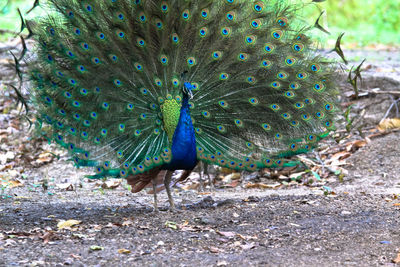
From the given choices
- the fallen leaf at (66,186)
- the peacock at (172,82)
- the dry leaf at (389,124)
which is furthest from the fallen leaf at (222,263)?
the dry leaf at (389,124)

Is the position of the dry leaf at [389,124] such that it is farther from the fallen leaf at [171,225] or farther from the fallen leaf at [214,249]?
the fallen leaf at [214,249]

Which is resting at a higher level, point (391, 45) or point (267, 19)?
point (391, 45)

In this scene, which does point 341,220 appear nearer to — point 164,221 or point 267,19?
point 164,221

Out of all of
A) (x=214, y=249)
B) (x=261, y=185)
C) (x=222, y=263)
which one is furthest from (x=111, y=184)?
(x=222, y=263)

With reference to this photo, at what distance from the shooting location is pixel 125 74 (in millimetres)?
6074

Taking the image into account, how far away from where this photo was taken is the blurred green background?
14656 millimetres

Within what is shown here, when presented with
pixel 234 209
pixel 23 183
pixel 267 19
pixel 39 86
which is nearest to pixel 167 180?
pixel 234 209

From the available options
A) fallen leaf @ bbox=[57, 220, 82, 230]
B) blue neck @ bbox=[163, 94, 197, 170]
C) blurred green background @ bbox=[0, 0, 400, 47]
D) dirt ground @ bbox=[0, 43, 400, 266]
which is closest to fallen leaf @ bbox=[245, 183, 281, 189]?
dirt ground @ bbox=[0, 43, 400, 266]

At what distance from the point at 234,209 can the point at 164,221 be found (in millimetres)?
854

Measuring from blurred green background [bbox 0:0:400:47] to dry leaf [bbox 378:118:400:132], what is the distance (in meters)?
4.10

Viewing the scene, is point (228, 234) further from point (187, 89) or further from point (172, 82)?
point (172, 82)

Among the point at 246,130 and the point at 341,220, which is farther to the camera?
the point at 246,130

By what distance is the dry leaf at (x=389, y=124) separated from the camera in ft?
29.1

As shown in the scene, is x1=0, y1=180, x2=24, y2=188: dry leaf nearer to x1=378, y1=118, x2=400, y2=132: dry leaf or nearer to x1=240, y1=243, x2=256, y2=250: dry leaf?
x1=240, y1=243, x2=256, y2=250: dry leaf
